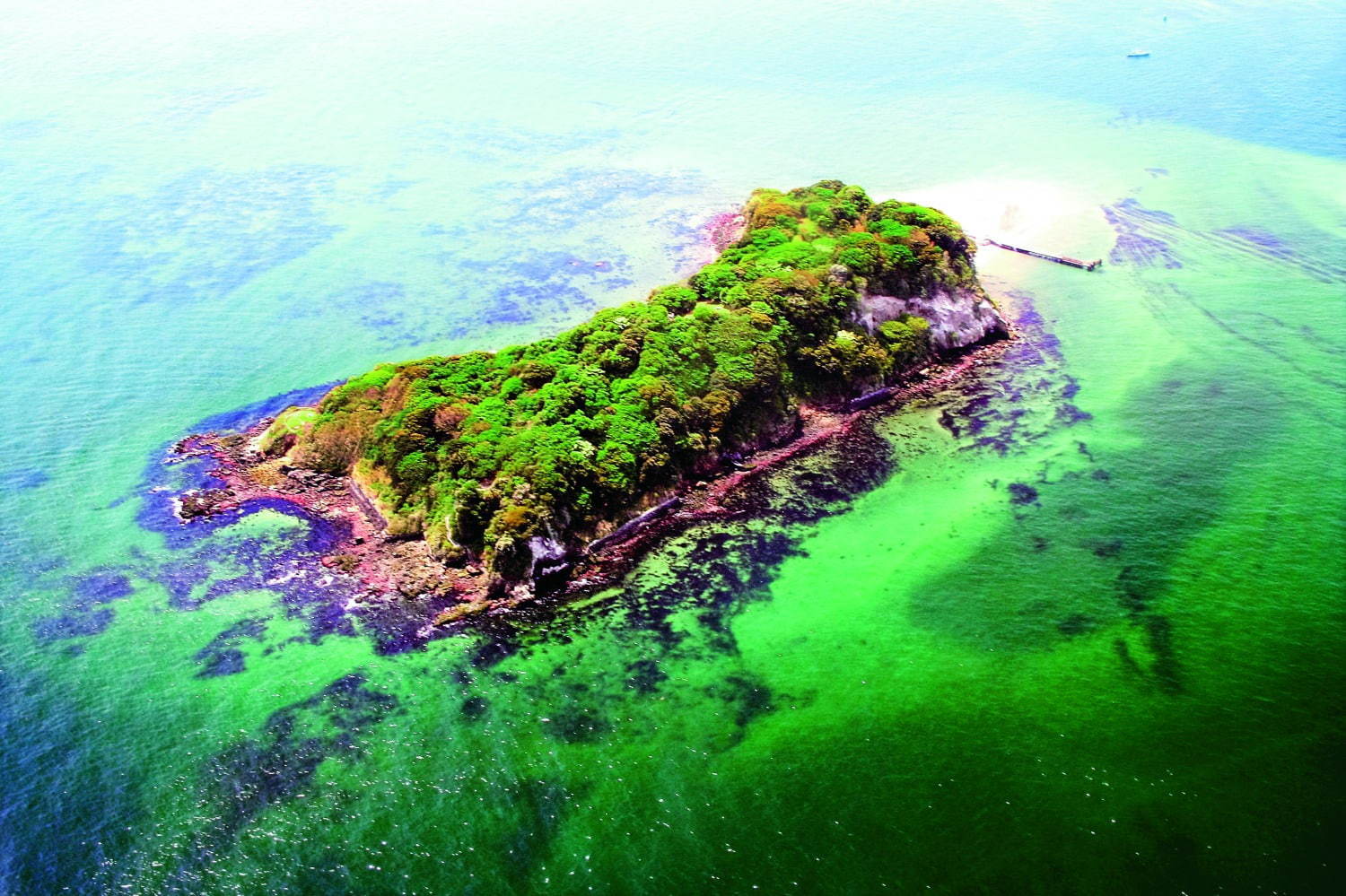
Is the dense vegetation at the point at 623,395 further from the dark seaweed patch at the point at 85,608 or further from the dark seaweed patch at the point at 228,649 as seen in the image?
the dark seaweed patch at the point at 85,608

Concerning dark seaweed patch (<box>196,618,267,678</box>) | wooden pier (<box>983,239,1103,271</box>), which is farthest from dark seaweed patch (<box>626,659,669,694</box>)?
wooden pier (<box>983,239,1103,271</box>)

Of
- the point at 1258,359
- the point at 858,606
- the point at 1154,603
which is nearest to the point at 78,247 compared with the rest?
the point at 858,606

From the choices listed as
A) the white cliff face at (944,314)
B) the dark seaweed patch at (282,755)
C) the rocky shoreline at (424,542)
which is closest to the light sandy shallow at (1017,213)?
the white cliff face at (944,314)

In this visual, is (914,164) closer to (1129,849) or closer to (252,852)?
(1129,849)

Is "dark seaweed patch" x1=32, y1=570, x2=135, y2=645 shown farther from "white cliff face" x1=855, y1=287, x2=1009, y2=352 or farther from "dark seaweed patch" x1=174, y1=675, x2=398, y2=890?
"white cliff face" x1=855, y1=287, x2=1009, y2=352

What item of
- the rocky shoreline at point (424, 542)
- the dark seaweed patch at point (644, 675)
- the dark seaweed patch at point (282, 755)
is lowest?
the dark seaweed patch at point (644, 675)

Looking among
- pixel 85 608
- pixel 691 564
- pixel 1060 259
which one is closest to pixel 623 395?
pixel 691 564
